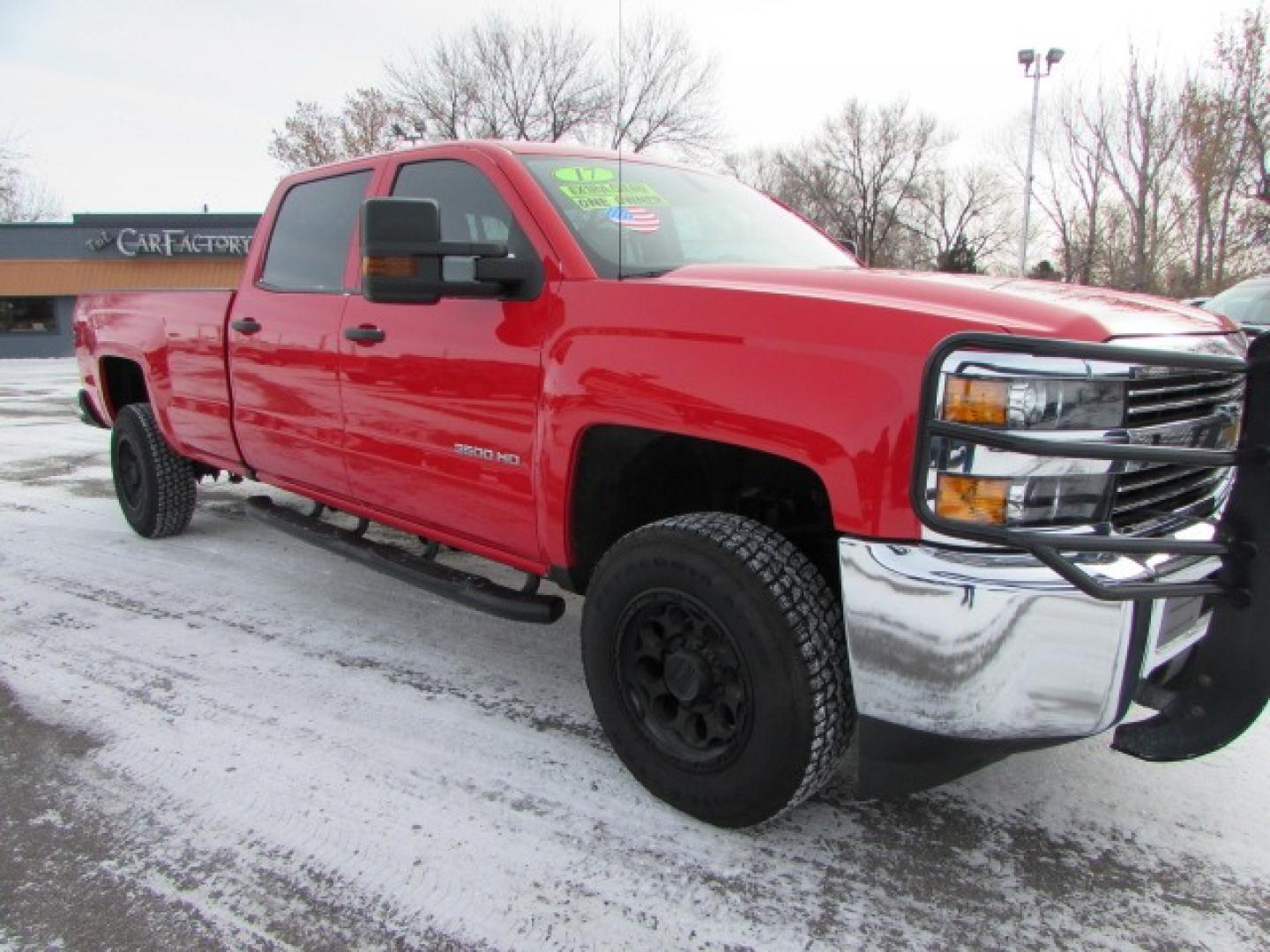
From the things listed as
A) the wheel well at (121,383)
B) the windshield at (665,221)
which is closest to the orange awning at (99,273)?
the wheel well at (121,383)

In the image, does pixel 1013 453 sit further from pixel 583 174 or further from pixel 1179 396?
pixel 583 174

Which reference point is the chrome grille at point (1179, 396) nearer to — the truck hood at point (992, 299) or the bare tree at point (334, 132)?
the truck hood at point (992, 299)

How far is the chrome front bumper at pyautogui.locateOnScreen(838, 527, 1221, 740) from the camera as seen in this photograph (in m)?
1.80

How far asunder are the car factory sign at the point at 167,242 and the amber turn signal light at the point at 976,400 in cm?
3289

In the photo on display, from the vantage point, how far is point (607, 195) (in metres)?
3.05

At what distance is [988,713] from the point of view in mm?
1876

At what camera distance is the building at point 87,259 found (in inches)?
1190

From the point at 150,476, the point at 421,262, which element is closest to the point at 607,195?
the point at 421,262

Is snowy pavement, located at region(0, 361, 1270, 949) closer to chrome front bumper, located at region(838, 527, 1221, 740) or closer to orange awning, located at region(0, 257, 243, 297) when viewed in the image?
chrome front bumper, located at region(838, 527, 1221, 740)

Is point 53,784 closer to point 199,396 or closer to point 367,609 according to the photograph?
point 367,609

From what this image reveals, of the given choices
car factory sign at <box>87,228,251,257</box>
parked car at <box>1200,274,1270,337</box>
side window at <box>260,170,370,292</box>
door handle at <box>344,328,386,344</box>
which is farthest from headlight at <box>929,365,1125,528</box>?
car factory sign at <box>87,228,251,257</box>

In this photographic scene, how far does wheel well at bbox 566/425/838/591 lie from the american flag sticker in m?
0.76

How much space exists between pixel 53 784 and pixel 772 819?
208 centimetres

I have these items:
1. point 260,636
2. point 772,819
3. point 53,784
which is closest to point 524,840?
point 772,819
